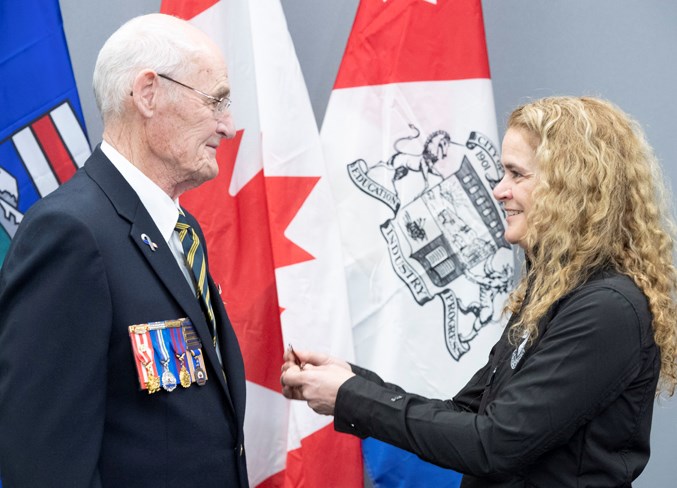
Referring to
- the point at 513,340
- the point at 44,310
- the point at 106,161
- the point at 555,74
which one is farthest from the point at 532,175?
the point at 555,74

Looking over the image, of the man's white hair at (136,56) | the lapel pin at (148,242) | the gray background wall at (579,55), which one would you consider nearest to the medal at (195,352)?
the lapel pin at (148,242)

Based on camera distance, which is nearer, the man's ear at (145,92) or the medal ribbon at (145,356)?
the medal ribbon at (145,356)

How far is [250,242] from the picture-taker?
2139 mm

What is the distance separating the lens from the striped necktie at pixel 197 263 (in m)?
1.45

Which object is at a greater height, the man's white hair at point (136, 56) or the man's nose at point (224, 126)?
the man's white hair at point (136, 56)

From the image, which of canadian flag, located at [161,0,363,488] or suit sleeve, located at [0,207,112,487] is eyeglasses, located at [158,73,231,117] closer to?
suit sleeve, located at [0,207,112,487]

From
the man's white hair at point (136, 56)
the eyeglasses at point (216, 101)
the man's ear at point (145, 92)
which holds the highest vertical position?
the man's white hair at point (136, 56)

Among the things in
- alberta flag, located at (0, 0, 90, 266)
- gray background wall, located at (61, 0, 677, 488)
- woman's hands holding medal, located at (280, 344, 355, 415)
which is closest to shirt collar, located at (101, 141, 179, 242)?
woman's hands holding medal, located at (280, 344, 355, 415)

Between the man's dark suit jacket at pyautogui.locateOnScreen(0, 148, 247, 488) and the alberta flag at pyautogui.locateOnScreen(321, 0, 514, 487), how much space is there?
0.79 metres

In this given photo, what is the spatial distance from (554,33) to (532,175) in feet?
4.45

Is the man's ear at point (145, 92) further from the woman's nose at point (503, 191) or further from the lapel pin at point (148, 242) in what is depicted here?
the woman's nose at point (503, 191)

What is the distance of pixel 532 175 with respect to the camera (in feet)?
4.90

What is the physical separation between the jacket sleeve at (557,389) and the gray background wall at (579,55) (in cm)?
146

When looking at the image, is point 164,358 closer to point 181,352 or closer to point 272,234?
point 181,352
